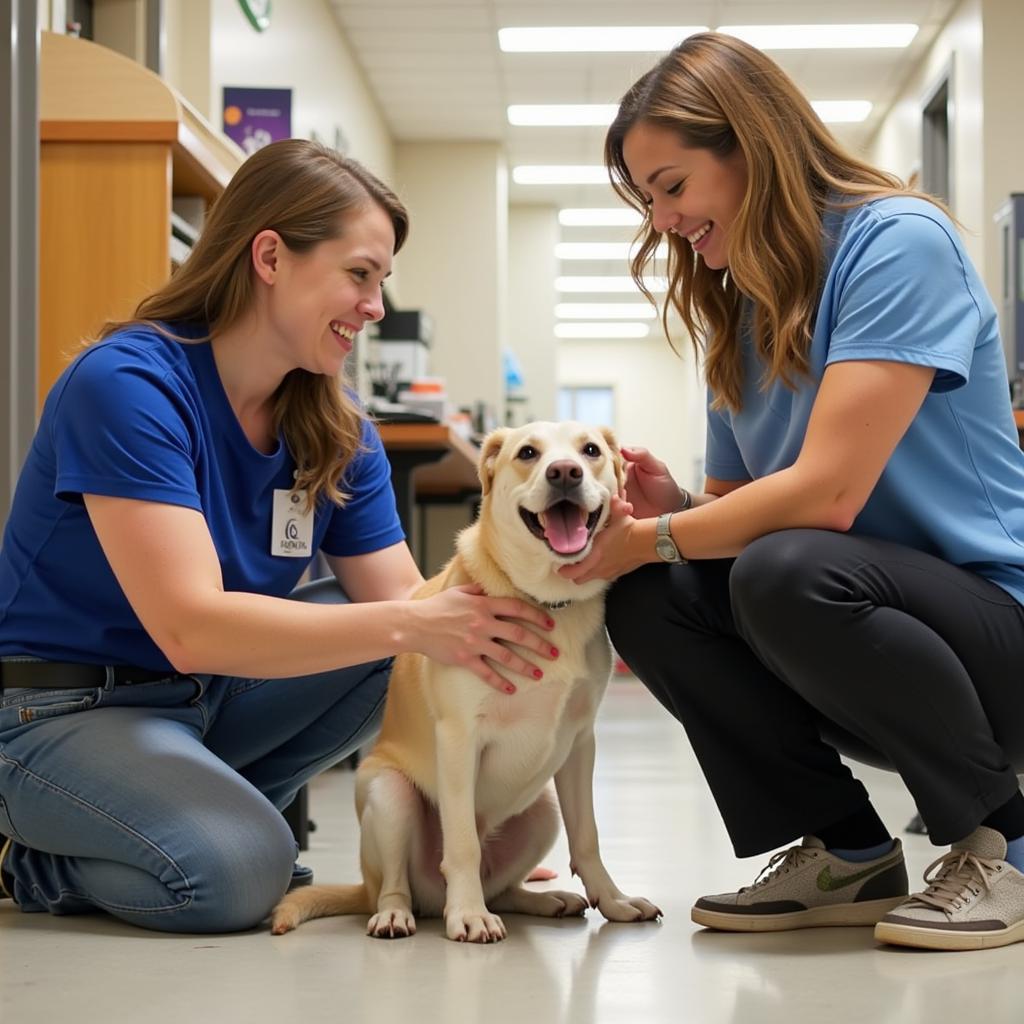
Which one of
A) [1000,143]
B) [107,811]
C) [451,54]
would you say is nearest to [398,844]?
[107,811]

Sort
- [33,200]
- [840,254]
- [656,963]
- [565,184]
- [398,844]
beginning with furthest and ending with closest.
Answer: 1. [565,184]
2. [33,200]
3. [398,844]
4. [840,254]
5. [656,963]

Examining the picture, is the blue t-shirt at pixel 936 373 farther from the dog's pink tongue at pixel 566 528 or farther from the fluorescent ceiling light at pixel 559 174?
the fluorescent ceiling light at pixel 559 174

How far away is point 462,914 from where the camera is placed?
160 cm

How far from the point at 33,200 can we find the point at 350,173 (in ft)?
1.95

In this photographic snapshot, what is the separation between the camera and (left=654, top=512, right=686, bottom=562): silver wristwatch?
1641mm

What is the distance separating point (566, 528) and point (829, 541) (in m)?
0.35

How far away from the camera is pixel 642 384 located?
1641cm

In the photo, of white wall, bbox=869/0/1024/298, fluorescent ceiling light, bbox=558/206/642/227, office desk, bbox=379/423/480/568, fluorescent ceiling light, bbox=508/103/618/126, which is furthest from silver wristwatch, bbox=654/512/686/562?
fluorescent ceiling light, bbox=558/206/642/227

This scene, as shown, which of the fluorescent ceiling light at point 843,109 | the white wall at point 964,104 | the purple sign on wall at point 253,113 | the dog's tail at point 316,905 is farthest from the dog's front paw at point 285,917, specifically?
the fluorescent ceiling light at point 843,109

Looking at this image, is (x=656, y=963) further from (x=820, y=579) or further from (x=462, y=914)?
(x=820, y=579)

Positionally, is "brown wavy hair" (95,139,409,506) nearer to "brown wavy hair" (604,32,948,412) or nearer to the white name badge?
the white name badge

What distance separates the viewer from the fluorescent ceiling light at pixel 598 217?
1014 cm

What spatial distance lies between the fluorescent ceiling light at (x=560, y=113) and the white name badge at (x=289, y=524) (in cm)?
651

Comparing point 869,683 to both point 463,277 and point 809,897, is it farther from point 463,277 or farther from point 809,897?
point 463,277
